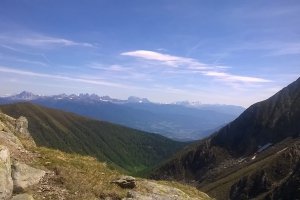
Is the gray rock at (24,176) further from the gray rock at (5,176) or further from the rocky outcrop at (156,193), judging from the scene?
the rocky outcrop at (156,193)

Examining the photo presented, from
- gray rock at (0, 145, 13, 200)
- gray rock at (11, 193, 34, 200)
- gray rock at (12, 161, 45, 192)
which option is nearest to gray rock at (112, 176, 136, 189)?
gray rock at (12, 161, 45, 192)

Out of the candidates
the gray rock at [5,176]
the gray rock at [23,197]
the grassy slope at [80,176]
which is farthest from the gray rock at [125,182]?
the gray rock at [5,176]

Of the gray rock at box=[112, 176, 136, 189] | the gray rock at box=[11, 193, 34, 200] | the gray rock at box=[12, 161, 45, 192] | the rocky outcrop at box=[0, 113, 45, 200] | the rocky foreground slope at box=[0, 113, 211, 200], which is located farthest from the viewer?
the gray rock at box=[112, 176, 136, 189]

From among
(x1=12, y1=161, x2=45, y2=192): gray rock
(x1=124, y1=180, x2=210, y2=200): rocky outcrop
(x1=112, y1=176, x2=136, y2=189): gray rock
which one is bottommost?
(x1=124, y1=180, x2=210, y2=200): rocky outcrop

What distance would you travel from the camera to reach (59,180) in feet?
72.0

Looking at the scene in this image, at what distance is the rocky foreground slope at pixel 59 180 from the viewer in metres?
19.7

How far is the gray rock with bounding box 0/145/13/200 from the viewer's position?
711 inches

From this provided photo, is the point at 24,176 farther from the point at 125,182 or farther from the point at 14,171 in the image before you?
the point at 125,182

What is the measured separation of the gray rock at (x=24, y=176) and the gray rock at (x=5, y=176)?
29.6 inches

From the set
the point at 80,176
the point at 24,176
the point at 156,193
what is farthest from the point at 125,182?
the point at 24,176

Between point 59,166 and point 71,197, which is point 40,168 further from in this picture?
point 71,197

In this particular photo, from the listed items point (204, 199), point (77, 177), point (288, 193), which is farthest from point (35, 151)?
point (288, 193)

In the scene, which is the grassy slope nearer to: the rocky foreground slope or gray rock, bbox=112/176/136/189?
the rocky foreground slope

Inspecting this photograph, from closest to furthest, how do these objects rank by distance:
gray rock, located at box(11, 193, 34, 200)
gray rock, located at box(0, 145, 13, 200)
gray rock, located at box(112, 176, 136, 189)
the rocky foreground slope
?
gray rock, located at box(0, 145, 13, 200), gray rock, located at box(11, 193, 34, 200), the rocky foreground slope, gray rock, located at box(112, 176, 136, 189)
